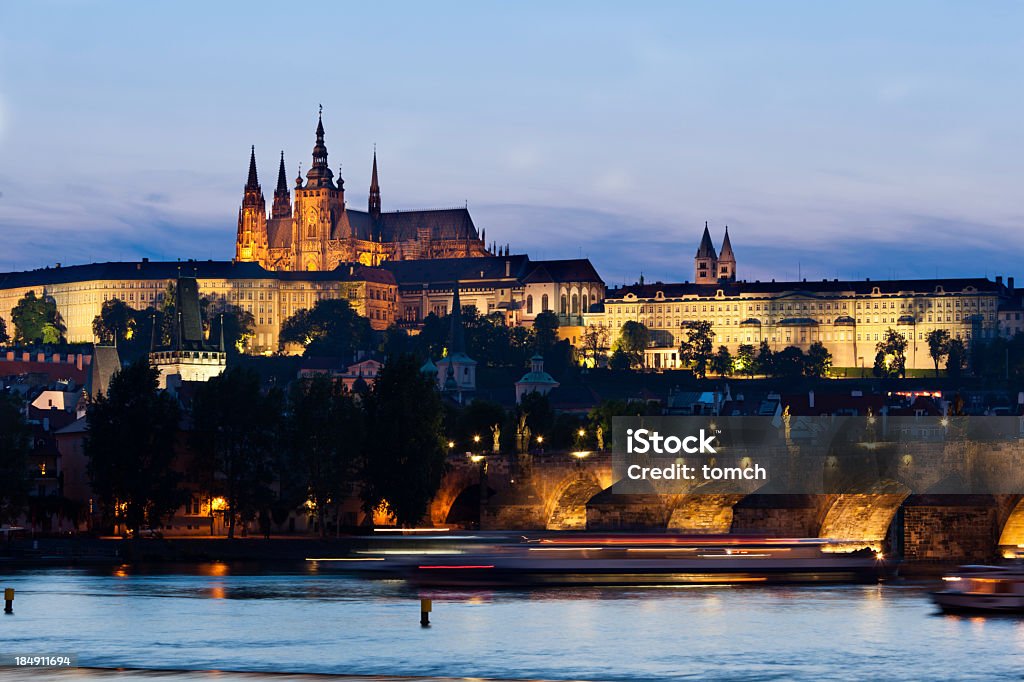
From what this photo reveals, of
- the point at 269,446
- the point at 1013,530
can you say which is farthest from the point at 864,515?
the point at 269,446

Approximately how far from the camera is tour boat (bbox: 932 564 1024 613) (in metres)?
64.2

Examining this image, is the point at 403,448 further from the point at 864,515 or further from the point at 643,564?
the point at 643,564

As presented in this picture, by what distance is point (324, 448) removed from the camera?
9825 centimetres

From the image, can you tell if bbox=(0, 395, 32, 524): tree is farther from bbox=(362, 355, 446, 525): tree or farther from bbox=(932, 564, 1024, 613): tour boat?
bbox=(932, 564, 1024, 613): tour boat

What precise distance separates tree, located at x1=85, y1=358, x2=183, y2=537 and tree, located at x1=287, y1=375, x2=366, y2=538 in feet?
19.4

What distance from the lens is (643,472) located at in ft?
322

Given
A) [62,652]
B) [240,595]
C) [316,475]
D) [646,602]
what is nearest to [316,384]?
[316,475]

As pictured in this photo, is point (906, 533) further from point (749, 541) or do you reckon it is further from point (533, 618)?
point (533, 618)

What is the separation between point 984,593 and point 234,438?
1725 inches

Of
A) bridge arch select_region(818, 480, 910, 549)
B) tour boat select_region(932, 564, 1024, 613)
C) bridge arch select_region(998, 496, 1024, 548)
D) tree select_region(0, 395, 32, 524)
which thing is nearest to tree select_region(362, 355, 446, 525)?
tree select_region(0, 395, 32, 524)

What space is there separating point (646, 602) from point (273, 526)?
38.3 meters

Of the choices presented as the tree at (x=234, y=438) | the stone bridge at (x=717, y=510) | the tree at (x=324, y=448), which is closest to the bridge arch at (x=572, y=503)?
the stone bridge at (x=717, y=510)

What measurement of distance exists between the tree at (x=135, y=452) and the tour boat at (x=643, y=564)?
90.1 ft

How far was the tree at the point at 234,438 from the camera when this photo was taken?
319ft
